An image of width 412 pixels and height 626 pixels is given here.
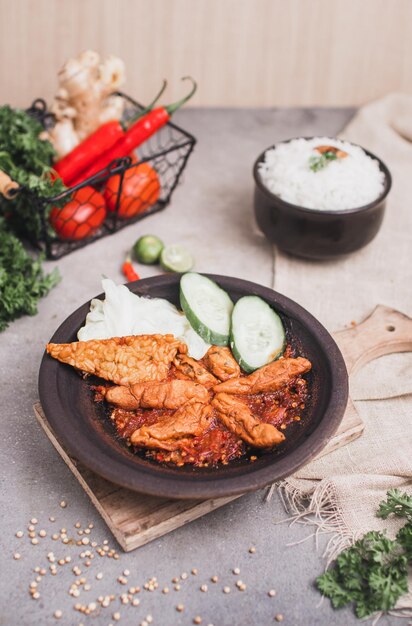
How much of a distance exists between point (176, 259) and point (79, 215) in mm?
623

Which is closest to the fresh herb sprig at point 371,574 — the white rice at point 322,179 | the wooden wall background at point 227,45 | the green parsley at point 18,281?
the white rice at point 322,179

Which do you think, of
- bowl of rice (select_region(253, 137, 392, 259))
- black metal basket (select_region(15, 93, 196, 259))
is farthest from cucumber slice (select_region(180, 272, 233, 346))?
black metal basket (select_region(15, 93, 196, 259))

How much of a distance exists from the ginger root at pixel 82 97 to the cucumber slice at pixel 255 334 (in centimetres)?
185

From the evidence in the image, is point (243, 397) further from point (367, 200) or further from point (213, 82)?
point (213, 82)

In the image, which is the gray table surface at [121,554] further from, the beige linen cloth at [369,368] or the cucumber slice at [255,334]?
the cucumber slice at [255,334]

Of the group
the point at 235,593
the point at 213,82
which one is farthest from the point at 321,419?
the point at 213,82

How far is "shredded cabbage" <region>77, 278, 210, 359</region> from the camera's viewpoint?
3131 mm

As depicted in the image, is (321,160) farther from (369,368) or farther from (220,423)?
(220,423)

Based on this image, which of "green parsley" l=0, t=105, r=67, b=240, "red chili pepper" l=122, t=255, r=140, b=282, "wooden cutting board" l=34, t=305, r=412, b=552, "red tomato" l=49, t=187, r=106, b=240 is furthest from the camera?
"red tomato" l=49, t=187, r=106, b=240

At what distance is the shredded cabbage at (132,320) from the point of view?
10.3ft

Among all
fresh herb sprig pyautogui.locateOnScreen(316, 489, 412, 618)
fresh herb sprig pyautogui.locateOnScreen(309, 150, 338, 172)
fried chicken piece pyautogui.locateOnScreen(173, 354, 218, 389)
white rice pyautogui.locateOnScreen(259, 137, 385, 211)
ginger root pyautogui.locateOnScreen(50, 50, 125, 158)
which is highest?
ginger root pyautogui.locateOnScreen(50, 50, 125, 158)

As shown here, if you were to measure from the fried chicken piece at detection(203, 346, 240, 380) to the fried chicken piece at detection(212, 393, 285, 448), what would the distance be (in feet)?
0.43

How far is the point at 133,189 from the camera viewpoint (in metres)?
4.43

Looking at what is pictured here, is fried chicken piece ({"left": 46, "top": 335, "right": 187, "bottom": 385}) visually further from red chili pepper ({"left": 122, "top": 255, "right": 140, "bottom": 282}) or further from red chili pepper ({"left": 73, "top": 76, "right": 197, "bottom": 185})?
red chili pepper ({"left": 73, "top": 76, "right": 197, "bottom": 185})
